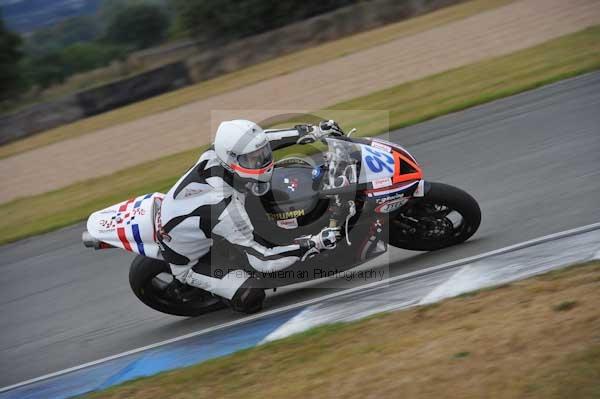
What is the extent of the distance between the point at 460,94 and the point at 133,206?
6.69 m

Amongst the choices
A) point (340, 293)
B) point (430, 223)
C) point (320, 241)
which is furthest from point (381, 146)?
point (340, 293)

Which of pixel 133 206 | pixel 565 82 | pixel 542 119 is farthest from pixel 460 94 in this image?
pixel 133 206

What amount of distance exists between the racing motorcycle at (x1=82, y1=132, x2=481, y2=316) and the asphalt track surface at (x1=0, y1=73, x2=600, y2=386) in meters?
0.26

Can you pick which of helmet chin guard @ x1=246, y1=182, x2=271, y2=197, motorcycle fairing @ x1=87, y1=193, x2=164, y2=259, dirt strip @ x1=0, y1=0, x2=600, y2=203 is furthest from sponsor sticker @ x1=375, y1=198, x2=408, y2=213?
dirt strip @ x1=0, y1=0, x2=600, y2=203

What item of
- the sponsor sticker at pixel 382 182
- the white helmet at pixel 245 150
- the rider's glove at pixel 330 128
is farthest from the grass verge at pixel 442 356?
the rider's glove at pixel 330 128

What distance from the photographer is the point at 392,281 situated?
5891mm

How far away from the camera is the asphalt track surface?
20.7 feet

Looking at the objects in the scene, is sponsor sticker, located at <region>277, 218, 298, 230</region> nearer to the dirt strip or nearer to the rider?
the rider

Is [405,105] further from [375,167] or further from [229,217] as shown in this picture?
[229,217]

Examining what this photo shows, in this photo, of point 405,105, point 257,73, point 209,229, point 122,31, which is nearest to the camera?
point 209,229

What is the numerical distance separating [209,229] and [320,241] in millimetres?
906

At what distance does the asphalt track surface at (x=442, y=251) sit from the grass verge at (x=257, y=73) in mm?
7955

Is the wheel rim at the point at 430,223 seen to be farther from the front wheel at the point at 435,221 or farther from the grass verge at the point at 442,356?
the grass verge at the point at 442,356

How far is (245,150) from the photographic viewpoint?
5453 millimetres
